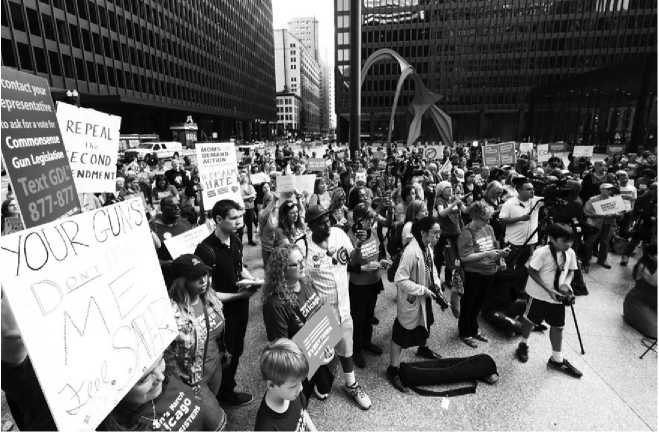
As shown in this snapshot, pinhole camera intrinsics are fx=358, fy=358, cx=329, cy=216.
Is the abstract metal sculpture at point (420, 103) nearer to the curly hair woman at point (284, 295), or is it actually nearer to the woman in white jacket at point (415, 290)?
the woman in white jacket at point (415, 290)

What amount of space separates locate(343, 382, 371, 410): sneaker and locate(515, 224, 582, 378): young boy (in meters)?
2.13

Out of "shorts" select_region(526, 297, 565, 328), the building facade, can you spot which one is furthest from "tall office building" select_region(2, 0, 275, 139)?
the building facade

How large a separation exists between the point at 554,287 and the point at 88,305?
4200 mm

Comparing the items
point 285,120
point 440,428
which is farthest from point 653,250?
point 285,120

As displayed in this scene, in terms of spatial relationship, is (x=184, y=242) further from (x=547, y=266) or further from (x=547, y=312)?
(x=547, y=312)

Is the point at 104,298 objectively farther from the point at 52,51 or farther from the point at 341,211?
the point at 52,51

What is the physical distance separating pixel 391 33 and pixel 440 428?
271ft

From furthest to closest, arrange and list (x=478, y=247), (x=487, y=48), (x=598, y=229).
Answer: (x=487, y=48)
(x=598, y=229)
(x=478, y=247)

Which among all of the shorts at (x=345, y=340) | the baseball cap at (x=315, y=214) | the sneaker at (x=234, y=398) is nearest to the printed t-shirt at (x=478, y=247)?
the shorts at (x=345, y=340)

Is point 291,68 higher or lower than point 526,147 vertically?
higher

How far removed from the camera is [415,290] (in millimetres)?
3543

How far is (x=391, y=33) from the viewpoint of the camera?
74375 mm

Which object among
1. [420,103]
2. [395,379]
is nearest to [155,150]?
[420,103]

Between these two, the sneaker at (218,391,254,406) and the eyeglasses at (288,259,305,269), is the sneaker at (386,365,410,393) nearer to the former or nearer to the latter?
the sneaker at (218,391,254,406)
